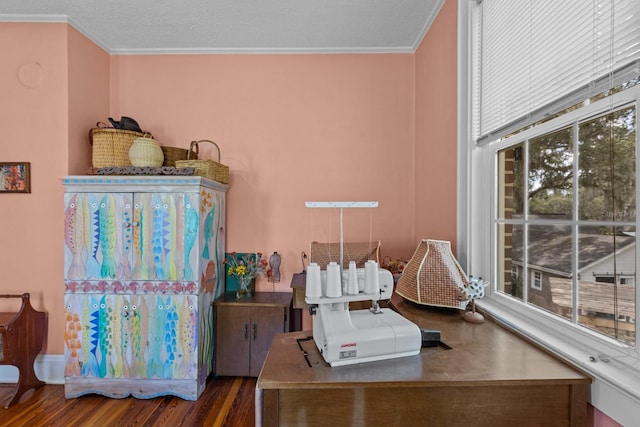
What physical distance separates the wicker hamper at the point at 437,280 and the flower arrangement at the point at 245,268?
140cm

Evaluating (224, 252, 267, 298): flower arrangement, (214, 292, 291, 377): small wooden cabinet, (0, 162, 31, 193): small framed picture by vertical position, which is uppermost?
(0, 162, 31, 193): small framed picture

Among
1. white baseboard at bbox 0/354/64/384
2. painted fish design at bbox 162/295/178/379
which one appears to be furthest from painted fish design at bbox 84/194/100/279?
white baseboard at bbox 0/354/64/384

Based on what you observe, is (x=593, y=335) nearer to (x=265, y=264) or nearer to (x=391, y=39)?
(x=265, y=264)

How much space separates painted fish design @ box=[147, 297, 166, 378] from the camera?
7.66 ft

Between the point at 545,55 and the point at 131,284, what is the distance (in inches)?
106

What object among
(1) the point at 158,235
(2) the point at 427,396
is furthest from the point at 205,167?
(2) the point at 427,396

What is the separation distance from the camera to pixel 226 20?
2.51 m

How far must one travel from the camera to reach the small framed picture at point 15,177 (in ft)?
8.49

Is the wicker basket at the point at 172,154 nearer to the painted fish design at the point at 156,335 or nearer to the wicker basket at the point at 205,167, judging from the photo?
the wicker basket at the point at 205,167

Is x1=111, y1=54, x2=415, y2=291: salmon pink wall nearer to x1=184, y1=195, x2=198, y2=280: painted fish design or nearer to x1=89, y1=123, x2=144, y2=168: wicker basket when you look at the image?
x1=89, y1=123, x2=144, y2=168: wicker basket

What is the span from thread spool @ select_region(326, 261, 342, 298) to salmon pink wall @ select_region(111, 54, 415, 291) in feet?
5.53

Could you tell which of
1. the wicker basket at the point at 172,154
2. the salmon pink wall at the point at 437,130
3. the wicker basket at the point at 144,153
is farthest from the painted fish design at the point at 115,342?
the salmon pink wall at the point at 437,130

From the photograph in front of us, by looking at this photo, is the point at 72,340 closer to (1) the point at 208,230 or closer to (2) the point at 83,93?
(1) the point at 208,230

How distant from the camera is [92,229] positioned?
2340 millimetres
